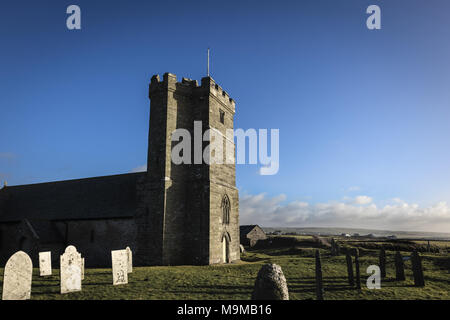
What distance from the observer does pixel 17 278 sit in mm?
9844

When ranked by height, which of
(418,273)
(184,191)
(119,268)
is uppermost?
(184,191)

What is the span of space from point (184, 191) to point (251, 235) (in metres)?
27.0

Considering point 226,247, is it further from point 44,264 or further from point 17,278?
point 17,278

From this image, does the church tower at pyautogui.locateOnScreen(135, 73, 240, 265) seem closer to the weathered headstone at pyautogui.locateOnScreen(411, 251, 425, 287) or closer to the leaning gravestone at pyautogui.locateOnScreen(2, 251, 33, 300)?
the leaning gravestone at pyautogui.locateOnScreen(2, 251, 33, 300)

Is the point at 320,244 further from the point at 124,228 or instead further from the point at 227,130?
the point at 124,228

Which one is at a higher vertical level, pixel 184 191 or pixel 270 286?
pixel 184 191

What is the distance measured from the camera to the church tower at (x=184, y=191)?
2020 centimetres

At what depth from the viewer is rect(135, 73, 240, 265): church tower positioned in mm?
20203

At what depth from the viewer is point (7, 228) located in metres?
27.4

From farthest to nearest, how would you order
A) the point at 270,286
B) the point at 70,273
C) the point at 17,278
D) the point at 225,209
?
the point at 225,209
the point at 70,273
the point at 17,278
the point at 270,286

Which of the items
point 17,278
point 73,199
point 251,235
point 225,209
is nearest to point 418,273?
point 225,209

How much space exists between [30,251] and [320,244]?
33767mm
